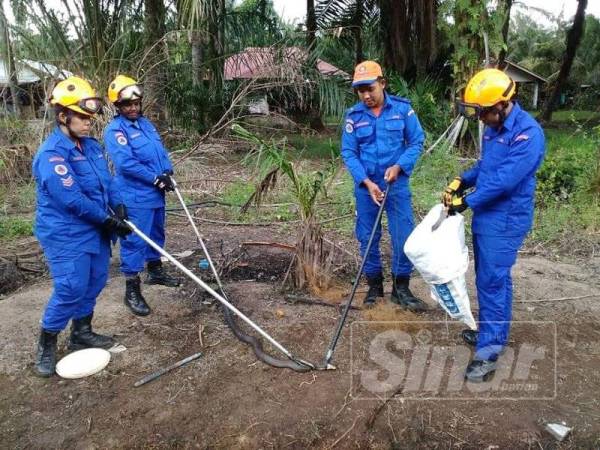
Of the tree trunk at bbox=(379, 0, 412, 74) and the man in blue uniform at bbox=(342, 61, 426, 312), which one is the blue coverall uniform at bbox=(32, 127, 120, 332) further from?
the tree trunk at bbox=(379, 0, 412, 74)

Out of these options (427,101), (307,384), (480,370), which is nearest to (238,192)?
(427,101)

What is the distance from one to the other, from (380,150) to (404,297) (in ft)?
4.08

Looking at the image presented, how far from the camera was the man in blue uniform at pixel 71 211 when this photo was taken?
3105 millimetres

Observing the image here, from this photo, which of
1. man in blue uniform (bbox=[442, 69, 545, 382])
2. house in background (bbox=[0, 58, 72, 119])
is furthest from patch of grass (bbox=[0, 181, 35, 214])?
man in blue uniform (bbox=[442, 69, 545, 382])

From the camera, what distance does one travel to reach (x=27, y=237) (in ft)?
20.7

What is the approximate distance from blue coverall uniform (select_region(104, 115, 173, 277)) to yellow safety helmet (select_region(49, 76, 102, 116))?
0.91m

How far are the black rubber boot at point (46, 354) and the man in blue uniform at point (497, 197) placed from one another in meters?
2.74

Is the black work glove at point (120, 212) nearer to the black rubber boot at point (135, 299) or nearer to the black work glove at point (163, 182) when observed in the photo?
the black work glove at point (163, 182)

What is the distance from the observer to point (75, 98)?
311 cm

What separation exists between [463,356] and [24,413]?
282cm

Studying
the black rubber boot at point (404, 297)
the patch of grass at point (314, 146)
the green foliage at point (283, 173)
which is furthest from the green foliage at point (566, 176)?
the patch of grass at point (314, 146)

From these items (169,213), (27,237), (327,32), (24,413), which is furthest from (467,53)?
(24,413)

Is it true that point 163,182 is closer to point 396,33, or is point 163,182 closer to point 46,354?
point 46,354

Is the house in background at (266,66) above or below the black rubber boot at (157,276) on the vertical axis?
above
